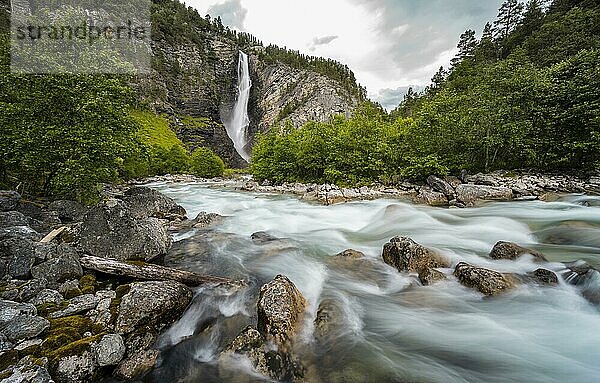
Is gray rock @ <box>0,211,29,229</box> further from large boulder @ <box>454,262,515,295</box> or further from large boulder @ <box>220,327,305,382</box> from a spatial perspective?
large boulder @ <box>454,262,515,295</box>

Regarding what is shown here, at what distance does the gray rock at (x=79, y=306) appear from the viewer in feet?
13.8

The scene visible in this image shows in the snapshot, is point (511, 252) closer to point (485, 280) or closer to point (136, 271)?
point (485, 280)

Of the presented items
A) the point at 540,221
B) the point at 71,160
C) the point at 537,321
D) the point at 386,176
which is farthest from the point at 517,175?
the point at 71,160

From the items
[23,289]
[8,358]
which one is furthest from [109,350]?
[23,289]

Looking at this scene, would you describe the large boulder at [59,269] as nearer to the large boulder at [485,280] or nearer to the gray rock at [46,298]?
the gray rock at [46,298]

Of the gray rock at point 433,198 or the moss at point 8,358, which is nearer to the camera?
the moss at point 8,358

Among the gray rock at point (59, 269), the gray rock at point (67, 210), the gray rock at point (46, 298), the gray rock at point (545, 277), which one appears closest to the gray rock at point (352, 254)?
the gray rock at point (545, 277)

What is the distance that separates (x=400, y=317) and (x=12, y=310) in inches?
231

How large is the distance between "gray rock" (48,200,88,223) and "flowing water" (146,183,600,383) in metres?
4.03

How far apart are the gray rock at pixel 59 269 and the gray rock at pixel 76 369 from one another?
2168 millimetres

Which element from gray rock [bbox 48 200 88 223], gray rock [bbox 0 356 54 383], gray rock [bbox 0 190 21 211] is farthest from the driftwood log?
gray rock [bbox 0 190 21 211]

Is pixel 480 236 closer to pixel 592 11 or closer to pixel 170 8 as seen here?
pixel 592 11

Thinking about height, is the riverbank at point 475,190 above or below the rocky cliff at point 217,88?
below

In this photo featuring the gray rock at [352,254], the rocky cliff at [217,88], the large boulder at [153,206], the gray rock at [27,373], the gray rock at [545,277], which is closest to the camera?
the gray rock at [27,373]
